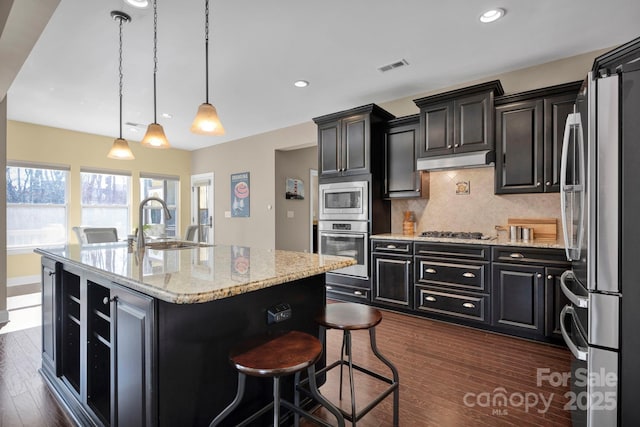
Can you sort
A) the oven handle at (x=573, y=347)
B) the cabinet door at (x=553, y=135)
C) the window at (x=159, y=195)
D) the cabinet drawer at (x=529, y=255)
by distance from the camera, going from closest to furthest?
the oven handle at (x=573, y=347)
the cabinet drawer at (x=529, y=255)
the cabinet door at (x=553, y=135)
the window at (x=159, y=195)

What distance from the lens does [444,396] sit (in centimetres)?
212

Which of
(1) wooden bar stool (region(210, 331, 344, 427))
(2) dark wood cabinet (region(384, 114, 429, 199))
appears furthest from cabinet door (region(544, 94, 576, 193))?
(1) wooden bar stool (region(210, 331, 344, 427))

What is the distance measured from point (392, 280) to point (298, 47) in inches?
106

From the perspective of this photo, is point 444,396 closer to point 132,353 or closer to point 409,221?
point 132,353

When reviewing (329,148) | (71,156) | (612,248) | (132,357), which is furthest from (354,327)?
(71,156)

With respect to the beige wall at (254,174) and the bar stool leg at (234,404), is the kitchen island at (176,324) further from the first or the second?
the beige wall at (254,174)

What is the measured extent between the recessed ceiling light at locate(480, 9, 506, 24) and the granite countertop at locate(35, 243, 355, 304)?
225cm

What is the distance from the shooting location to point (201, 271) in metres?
1.52

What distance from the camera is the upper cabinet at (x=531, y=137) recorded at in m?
3.05

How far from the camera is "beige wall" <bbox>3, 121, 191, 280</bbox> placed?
5328mm

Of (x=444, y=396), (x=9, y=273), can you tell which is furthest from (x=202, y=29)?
(x=9, y=273)

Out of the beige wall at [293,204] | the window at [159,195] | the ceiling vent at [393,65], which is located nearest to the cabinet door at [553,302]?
the ceiling vent at [393,65]

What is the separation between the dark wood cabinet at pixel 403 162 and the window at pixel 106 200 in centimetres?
543

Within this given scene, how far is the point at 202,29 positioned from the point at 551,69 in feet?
11.2
